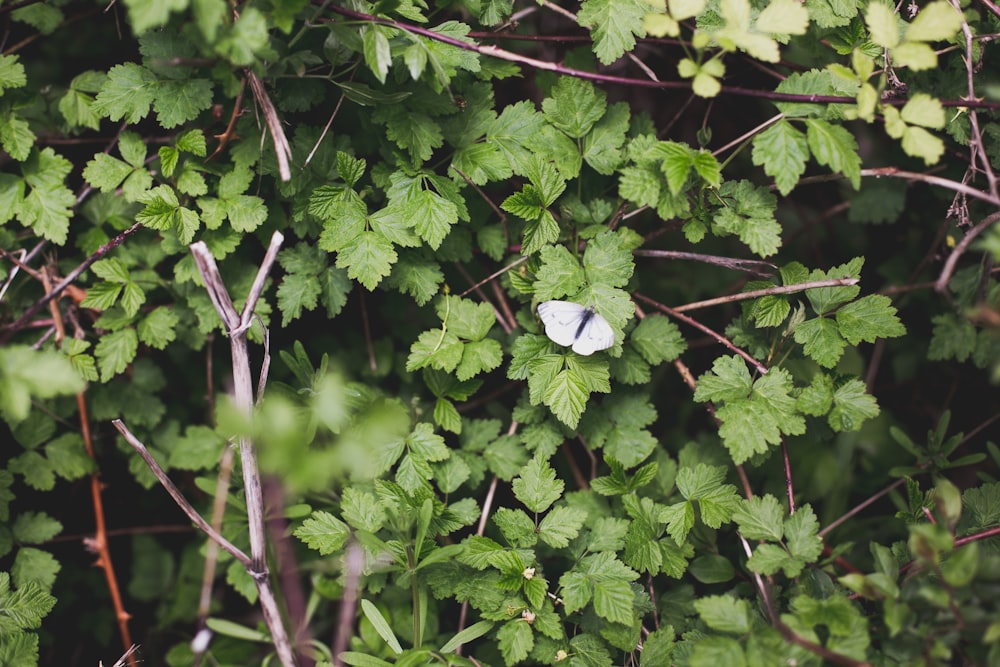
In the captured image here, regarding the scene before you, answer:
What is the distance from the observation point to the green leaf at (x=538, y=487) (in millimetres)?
1989

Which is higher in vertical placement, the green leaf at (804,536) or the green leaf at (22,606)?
the green leaf at (804,536)

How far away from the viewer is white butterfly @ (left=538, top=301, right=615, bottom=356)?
6.23 ft

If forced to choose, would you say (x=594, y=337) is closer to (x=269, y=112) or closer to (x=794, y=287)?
(x=794, y=287)

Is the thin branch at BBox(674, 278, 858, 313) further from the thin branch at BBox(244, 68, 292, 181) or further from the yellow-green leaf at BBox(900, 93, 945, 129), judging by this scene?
the thin branch at BBox(244, 68, 292, 181)

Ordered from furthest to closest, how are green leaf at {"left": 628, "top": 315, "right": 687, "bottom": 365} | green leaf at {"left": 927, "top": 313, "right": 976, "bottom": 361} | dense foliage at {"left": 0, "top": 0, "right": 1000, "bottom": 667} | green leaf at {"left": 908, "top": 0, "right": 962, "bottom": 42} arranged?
green leaf at {"left": 927, "top": 313, "right": 976, "bottom": 361}
green leaf at {"left": 628, "top": 315, "right": 687, "bottom": 365}
dense foliage at {"left": 0, "top": 0, "right": 1000, "bottom": 667}
green leaf at {"left": 908, "top": 0, "right": 962, "bottom": 42}

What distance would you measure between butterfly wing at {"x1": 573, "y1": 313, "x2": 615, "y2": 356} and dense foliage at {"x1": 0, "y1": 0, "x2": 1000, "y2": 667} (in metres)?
0.04

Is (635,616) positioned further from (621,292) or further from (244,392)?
(244,392)

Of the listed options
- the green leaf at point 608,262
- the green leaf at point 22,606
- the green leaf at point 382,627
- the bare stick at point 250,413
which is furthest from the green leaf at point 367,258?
the green leaf at point 22,606

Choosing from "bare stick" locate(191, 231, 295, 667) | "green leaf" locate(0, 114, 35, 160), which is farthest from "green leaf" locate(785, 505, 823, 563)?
"green leaf" locate(0, 114, 35, 160)

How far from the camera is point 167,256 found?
244 cm

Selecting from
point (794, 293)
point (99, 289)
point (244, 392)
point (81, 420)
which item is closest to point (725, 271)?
point (794, 293)

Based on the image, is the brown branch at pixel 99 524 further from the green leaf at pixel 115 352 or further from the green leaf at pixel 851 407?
the green leaf at pixel 851 407

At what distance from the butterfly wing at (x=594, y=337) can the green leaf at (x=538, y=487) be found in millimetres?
373

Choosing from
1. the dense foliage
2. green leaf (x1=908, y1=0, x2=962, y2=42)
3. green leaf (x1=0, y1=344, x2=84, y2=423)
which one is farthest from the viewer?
the dense foliage
